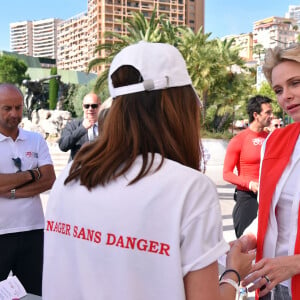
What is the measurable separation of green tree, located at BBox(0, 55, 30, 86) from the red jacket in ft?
208

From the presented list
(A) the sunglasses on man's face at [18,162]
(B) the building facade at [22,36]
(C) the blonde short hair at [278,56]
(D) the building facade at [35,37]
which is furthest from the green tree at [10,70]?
(B) the building facade at [22,36]

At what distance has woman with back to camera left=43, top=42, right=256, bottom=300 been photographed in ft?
3.44

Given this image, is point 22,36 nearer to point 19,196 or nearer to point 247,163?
point 247,163

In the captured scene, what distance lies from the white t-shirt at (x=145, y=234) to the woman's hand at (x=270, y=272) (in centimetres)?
42

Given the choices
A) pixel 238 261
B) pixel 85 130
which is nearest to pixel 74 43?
pixel 85 130

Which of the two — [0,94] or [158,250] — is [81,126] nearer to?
[0,94]

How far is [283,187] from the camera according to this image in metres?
1.69

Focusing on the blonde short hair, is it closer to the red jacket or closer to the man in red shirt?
the red jacket

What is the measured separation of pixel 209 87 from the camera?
21.5 metres

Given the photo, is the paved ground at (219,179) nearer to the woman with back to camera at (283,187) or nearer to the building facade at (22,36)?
the woman with back to camera at (283,187)

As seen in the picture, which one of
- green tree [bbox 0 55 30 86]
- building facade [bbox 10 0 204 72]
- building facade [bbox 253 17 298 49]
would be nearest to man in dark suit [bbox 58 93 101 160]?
green tree [bbox 0 55 30 86]

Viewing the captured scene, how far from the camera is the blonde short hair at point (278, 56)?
5.48 feet

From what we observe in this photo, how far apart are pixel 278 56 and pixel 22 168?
6.82 ft

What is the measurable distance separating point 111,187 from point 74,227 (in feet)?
0.54
